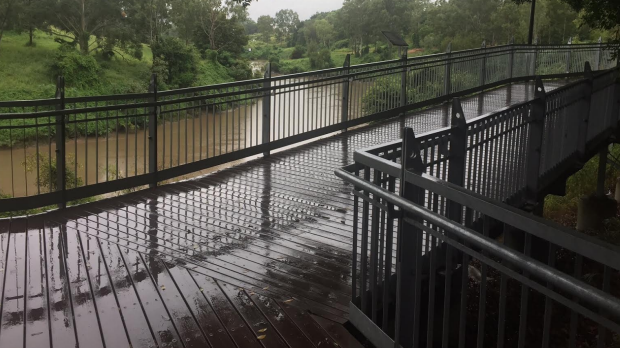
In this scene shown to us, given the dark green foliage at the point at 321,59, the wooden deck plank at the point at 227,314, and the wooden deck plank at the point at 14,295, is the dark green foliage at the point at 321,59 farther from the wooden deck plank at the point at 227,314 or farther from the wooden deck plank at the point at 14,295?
the wooden deck plank at the point at 227,314

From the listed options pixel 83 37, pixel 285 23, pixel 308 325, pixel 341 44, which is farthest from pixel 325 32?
pixel 308 325

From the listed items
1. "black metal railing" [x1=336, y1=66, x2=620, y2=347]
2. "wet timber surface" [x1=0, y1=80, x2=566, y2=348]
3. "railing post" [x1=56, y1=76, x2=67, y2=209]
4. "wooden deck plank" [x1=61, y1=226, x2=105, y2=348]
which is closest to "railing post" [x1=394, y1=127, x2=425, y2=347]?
"black metal railing" [x1=336, y1=66, x2=620, y2=347]

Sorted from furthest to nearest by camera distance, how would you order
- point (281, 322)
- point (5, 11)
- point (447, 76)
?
point (5, 11)
point (447, 76)
point (281, 322)

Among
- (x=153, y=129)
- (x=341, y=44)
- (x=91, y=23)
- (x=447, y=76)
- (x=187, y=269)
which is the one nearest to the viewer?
(x=187, y=269)

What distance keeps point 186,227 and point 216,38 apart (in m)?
49.0

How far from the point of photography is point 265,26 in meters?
82.6

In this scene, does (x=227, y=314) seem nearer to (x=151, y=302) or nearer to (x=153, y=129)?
(x=151, y=302)

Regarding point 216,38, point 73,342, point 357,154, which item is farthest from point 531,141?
point 216,38

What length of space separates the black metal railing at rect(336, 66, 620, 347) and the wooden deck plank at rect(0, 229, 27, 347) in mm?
2149

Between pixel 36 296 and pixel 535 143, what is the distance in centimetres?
489

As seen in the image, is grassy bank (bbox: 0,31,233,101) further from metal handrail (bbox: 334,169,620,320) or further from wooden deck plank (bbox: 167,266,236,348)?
metal handrail (bbox: 334,169,620,320)

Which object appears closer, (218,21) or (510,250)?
(510,250)

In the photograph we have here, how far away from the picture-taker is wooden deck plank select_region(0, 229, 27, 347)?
12.6 ft

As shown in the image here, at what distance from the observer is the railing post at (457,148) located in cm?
424
